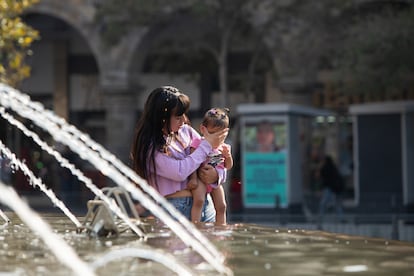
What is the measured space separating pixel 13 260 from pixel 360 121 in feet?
56.7

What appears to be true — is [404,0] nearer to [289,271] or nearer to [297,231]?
[297,231]

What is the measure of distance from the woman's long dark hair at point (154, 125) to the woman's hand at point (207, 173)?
0.85 ft

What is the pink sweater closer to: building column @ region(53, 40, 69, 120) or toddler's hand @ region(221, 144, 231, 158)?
toddler's hand @ region(221, 144, 231, 158)

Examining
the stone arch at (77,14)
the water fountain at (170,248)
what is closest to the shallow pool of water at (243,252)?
the water fountain at (170,248)

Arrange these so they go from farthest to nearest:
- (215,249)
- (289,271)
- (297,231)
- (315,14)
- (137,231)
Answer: (315,14)
(297,231)
(137,231)
(215,249)
(289,271)

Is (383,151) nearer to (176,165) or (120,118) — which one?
(120,118)

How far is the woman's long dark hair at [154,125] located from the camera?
621 centimetres

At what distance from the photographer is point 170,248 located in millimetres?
5094

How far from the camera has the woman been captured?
620cm

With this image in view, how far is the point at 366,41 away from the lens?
2397 centimetres

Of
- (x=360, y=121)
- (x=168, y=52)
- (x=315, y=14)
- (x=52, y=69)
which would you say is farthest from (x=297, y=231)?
(x=52, y=69)

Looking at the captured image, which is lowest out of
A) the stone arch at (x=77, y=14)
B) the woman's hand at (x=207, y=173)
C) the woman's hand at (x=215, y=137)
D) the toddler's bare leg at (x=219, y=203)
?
the toddler's bare leg at (x=219, y=203)

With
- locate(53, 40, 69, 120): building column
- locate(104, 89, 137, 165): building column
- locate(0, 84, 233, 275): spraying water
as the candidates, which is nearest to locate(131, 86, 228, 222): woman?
locate(0, 84, 233, 275): spraying water

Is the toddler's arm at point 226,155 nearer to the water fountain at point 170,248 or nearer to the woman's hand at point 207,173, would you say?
the woman's hand at point 207,173
